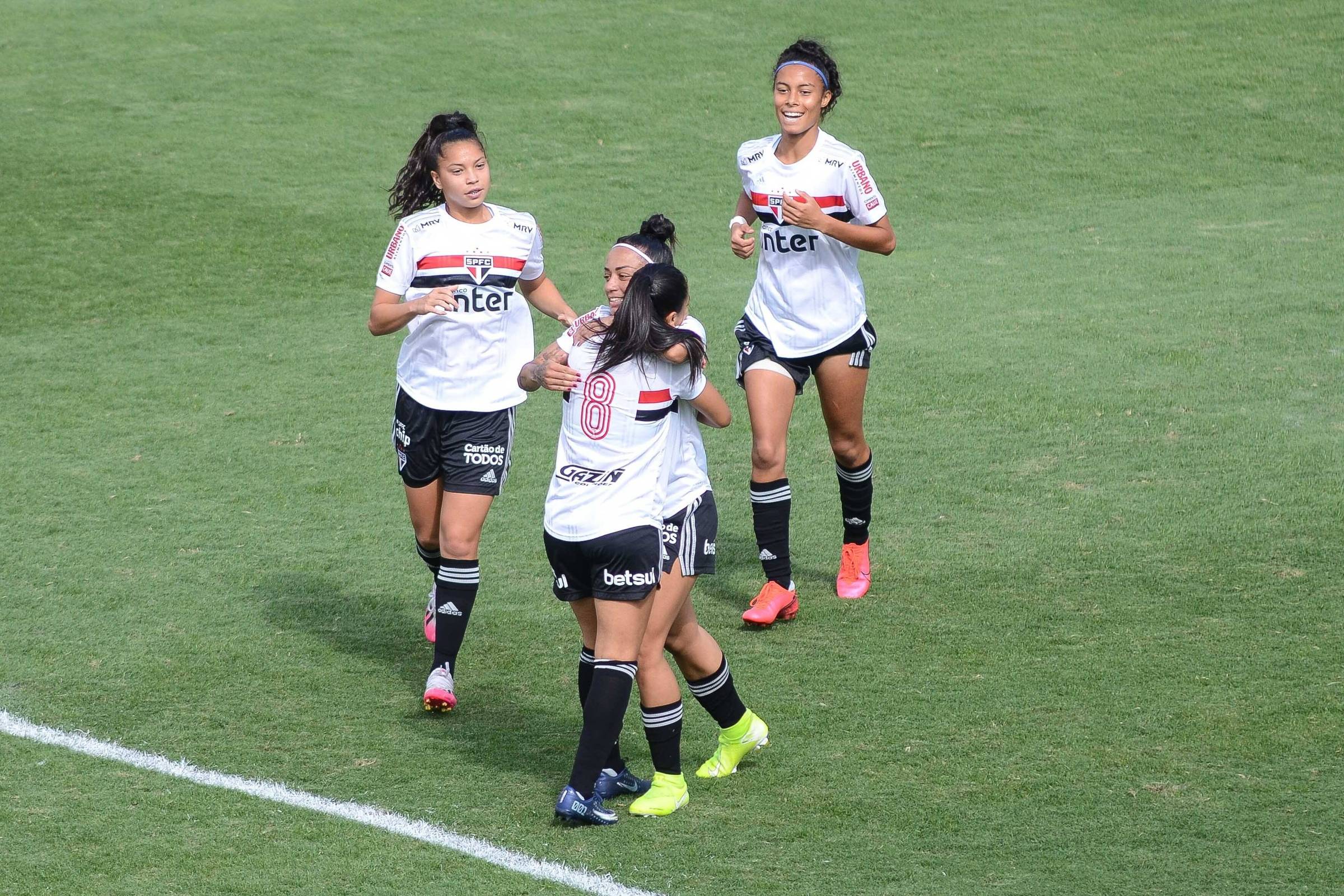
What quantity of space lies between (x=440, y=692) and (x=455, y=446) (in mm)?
871

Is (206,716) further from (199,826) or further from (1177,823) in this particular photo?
(1177,823)

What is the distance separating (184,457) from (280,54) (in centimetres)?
940

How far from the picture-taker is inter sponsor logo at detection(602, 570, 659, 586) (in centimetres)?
443

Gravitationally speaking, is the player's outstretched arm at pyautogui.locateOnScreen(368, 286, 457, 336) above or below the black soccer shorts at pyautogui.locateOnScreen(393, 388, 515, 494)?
above

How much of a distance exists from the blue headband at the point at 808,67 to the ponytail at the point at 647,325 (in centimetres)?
203

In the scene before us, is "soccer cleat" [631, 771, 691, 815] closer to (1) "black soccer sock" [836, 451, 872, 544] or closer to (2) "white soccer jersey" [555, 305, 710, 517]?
(2) "white soccer jersey" [555, 305, 710, 517]

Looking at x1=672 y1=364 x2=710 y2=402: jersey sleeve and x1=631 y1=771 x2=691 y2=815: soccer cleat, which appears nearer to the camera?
x1=672 y1=364 x2=710 y2=402: jersey sleeve

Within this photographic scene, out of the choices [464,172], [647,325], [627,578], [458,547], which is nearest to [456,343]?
[464,172]

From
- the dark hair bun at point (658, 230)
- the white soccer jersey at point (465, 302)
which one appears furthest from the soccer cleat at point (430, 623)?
the dark hair bun at point (658, 230)

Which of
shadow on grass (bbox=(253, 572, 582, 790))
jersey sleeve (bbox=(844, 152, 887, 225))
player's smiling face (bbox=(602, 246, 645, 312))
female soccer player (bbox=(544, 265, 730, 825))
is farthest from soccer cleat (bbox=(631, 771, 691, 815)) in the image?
jersey sleeve (bbox=(844, 152, 887, 225))

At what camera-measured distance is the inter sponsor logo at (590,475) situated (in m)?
4.46

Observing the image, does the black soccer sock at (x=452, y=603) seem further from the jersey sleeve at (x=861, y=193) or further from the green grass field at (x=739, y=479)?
the jersey sleeve at (x=861, y=193)

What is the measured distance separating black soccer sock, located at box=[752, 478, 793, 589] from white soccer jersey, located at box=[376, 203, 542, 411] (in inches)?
46.4

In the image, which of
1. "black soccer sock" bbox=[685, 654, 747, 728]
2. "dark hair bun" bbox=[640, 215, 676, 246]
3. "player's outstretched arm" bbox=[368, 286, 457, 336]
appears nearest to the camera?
"dark hair bun" bbox=[640, 215, 676, 246]
